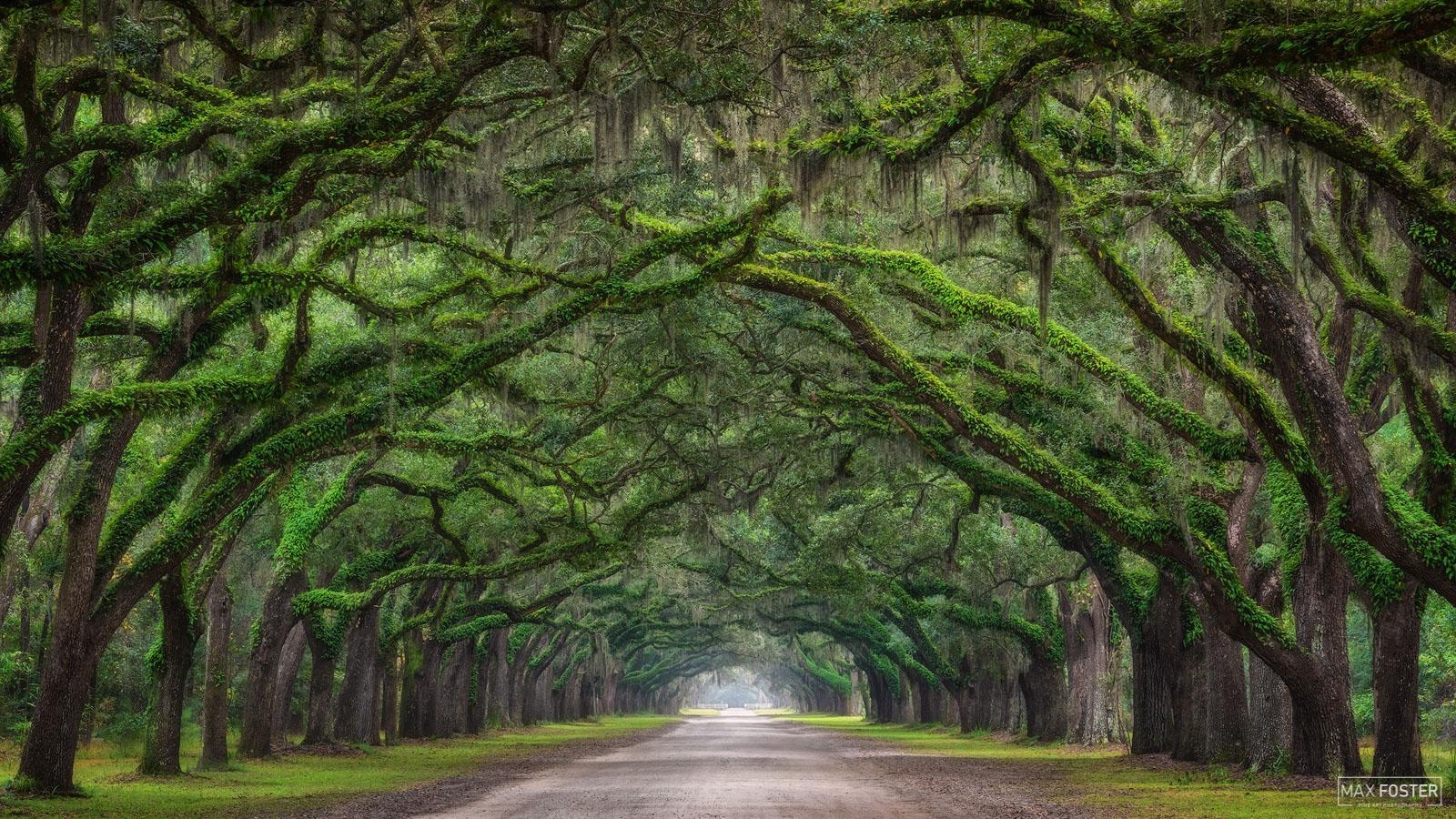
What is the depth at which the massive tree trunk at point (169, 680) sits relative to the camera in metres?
19.4

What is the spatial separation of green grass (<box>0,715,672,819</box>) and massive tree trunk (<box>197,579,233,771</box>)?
1.48 feet

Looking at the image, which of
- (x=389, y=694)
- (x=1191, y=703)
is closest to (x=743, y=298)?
(x=1191, y=703)

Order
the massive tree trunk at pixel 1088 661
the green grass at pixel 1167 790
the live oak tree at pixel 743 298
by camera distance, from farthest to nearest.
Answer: the massive tree trunk at pixel 1088 661, the green grass at pixel 1167 790, the live oak tree at pixel 743 298

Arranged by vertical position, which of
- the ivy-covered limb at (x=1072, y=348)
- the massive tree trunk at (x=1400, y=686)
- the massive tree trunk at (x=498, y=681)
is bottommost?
the massive tree trunk at (x=498, y=681)

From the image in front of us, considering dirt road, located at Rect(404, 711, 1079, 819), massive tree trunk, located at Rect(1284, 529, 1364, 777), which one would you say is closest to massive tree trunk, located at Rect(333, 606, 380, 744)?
dirt road, located at Rect(404, 711, 1079, 819)

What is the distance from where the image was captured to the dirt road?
46.4ft

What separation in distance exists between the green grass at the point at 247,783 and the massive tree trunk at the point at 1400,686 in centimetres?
1226

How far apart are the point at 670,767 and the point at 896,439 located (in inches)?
268

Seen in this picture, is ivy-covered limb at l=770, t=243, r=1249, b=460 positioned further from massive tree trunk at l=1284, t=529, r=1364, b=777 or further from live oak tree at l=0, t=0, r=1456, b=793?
massive tree trunk at l=1284, t=529, r=1364, b=777

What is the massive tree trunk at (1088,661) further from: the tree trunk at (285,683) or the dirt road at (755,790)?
the tree trunk at (285,683)

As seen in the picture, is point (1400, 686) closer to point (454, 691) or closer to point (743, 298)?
point (743, 298)

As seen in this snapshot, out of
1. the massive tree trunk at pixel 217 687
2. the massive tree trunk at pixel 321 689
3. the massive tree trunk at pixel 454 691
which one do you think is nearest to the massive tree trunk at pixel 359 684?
the massive tree trunk at pixel 321 689

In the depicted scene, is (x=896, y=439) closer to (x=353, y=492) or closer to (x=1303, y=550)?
(x=1303, y=550)

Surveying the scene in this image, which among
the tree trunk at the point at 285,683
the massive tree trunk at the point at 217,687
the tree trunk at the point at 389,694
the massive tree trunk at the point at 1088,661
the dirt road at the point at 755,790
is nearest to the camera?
the dirt road at the point at 755,790
